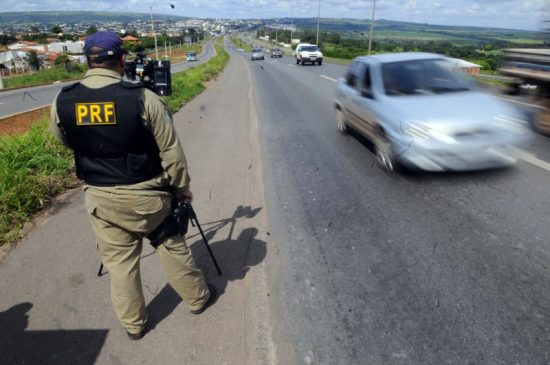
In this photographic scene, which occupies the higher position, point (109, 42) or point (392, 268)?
point (109, 42)

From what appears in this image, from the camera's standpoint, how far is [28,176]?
521 cm

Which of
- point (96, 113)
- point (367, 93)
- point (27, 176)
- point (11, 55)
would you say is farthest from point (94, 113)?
point (11, 55)

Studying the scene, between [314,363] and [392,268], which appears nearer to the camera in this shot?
[314,363]

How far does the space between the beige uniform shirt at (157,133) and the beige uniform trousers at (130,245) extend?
0.21 ft

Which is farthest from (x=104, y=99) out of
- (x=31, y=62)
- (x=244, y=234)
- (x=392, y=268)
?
(x=31, y=62)

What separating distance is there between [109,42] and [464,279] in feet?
10.5

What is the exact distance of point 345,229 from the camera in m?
4.15

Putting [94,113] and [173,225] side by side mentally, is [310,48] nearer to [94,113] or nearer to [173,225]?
[173,225]

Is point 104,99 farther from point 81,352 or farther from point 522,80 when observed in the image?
point 522,80

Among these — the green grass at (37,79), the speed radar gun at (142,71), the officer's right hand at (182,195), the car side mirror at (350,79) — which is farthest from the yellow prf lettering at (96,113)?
the green grass at (37,79)

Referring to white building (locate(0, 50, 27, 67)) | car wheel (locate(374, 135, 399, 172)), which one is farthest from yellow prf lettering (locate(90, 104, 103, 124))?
white building (locate(0, 50, 27, 67))

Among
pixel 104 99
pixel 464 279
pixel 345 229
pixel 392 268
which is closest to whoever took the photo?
pixel 104 99

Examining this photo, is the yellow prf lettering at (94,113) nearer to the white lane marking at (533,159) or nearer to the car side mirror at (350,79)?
the white lane marking at (533,159)

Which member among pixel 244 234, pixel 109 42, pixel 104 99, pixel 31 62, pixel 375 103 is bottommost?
pixel 31 62
